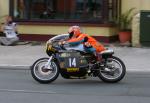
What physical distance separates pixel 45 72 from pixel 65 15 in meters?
8.59

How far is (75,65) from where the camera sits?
464 inches

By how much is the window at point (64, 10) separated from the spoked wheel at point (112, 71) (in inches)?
308

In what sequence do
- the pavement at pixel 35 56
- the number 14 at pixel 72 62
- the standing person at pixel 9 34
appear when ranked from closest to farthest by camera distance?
the number 14 at pixel 72 62, the pavement at pixel 35 56, the standing person at pixel 9 34

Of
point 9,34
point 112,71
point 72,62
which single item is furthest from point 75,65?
point 9,34

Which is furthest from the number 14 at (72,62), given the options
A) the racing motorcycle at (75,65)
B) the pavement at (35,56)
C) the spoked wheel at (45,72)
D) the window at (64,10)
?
the window at (64,10)

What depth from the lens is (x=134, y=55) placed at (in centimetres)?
1712

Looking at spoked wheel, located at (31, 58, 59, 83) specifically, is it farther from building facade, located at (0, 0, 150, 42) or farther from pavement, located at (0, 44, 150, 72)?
building facade, located at (0, 0, 150, 42)

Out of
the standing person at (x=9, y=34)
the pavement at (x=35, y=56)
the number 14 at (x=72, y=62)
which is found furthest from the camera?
the standing person at (x=9, y=34)

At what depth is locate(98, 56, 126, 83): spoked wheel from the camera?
1188 centimetres

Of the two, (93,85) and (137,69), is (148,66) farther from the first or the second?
(93,85)

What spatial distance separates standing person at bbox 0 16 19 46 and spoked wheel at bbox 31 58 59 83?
7.96m

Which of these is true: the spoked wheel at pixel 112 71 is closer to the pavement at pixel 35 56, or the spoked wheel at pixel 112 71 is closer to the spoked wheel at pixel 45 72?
the spoked wheel at pixel 45 72

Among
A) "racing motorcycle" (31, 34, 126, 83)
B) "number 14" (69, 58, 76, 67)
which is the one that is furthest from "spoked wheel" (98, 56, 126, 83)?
"number 14" (69, 58, 76, 67)

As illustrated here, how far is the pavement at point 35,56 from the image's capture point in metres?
15.0
